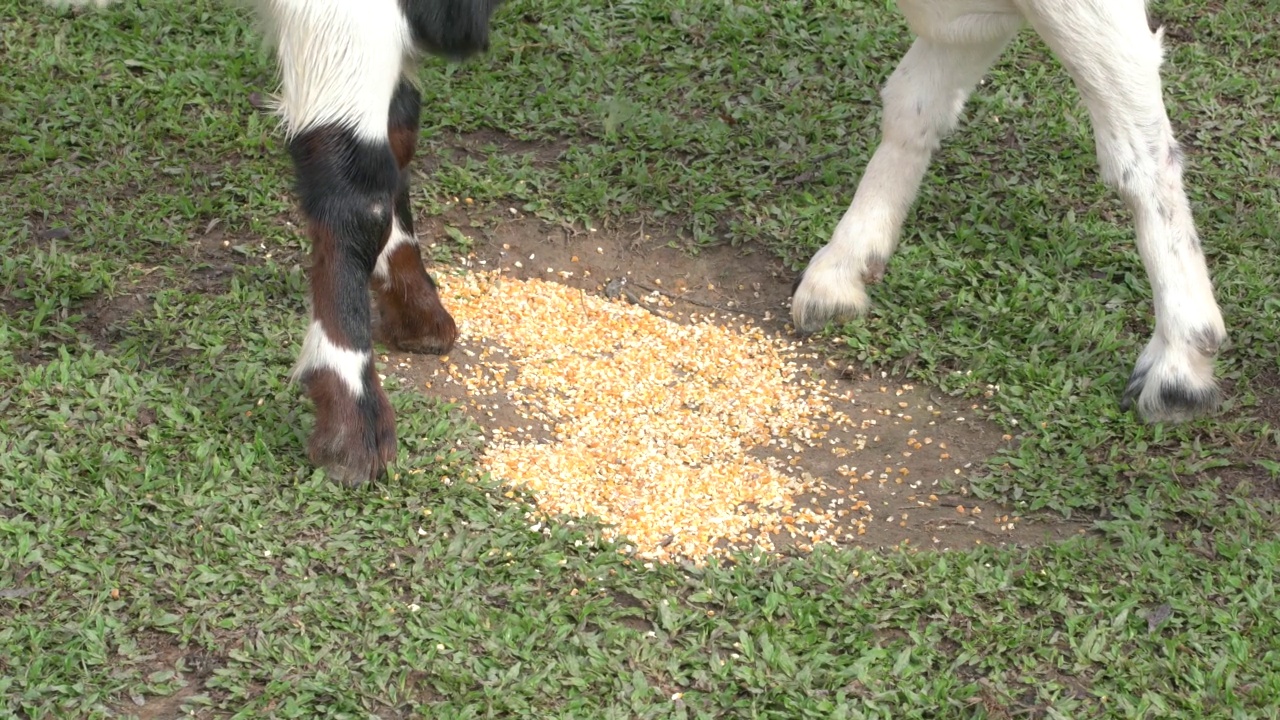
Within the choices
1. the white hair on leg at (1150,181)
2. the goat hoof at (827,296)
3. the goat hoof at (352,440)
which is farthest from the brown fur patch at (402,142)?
the white hair on leg at (1150,181)

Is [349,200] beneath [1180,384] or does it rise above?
above

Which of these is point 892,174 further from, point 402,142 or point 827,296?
point 402,142

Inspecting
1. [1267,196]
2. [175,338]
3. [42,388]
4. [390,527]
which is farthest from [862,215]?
[42,388]

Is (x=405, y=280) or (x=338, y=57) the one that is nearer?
(x=338, y=57)

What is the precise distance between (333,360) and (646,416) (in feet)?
3.23

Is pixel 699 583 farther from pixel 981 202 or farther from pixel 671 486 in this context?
pixel 981 202

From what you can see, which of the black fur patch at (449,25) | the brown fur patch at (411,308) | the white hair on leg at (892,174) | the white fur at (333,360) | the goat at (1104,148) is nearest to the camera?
the black fur patch at (449,25)

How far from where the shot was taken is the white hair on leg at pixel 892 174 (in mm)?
4574

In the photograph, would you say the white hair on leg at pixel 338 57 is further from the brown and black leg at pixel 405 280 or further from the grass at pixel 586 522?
the grass at pixel 586 522

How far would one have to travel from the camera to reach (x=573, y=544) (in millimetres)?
3711

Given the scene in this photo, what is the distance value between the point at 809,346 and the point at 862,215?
A: 1.61ft

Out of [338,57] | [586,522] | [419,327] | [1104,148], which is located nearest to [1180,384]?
[1104,148]

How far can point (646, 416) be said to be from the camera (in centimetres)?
425

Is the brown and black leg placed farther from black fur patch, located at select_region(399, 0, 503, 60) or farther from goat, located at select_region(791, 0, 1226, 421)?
goat, located at select_region(791, 0, 1226, 421)
